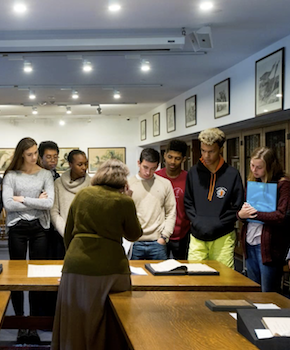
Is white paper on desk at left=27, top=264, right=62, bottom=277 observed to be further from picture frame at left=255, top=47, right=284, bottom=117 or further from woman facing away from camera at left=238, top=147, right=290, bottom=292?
picture frame at left=255, top=47, right=284, bottom=117

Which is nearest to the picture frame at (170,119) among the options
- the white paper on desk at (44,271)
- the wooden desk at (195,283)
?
the white paper on desk at (44,271)

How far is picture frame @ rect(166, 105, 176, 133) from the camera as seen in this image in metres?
9.06

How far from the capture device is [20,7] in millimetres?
→ 3838

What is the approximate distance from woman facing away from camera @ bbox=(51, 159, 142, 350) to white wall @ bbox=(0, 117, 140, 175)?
35.3 ft

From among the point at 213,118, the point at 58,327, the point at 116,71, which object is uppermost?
the point at 116,71

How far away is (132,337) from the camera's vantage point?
178cm

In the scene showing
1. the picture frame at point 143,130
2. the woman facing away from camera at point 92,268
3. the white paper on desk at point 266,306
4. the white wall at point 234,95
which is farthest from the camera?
the picture frame at point 143,130

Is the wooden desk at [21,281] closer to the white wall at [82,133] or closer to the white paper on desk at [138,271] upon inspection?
the white paper on desk at [138,271]

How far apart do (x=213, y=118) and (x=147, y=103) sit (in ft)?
10.8

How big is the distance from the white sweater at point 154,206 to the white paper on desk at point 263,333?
1.82 meters

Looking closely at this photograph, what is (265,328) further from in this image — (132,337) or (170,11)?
(170,11)

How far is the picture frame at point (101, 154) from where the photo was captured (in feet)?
43.6

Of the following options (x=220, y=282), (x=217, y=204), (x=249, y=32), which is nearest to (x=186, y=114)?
(x=249, y=32)

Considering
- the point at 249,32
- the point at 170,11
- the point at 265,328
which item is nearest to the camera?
the point at 265,328
